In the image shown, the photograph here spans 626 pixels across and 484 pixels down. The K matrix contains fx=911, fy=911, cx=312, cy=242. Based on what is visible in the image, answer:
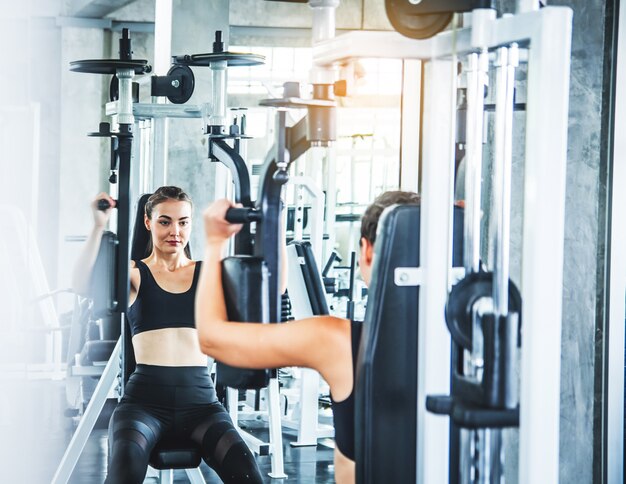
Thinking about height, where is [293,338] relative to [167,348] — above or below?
above

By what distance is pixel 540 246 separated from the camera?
1526mm

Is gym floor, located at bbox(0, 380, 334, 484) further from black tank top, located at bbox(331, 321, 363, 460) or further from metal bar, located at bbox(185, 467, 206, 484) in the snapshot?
black tank top, located at bbox(331, 321, 363, 460)

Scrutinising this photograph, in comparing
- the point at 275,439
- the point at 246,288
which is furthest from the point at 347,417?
the point at 275,439

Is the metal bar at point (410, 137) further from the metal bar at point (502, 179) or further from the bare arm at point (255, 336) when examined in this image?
the metal bar at point (502, 179)

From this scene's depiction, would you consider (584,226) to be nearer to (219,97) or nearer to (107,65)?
(219,97)

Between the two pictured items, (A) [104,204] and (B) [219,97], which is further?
(B) [219,97]

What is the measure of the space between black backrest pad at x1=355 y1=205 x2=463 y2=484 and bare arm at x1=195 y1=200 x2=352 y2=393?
0.52ft

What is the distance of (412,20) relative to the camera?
5.40 feet

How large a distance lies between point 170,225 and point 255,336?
61.0 inches

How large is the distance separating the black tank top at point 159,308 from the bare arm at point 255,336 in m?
1.40

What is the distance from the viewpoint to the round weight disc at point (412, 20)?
162cm

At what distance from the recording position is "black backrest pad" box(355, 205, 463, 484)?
1722 millimetres

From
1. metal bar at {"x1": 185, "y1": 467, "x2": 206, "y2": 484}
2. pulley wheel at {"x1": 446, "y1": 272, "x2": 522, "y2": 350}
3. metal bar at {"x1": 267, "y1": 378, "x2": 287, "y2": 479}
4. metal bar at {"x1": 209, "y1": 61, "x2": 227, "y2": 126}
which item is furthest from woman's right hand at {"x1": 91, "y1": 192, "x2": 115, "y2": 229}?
metal bar at {"x1": 267, "y1": 378, "x2": 287, "y2": 479}

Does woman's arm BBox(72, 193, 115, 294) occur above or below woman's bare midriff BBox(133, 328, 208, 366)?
above
